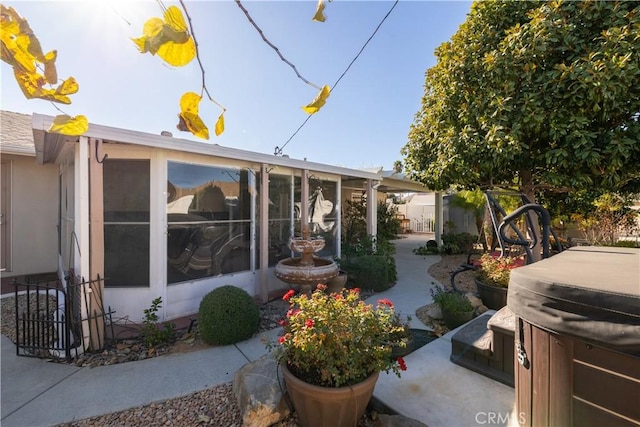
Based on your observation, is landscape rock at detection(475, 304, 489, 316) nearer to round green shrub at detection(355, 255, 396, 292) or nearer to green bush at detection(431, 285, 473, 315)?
green bush at detection(431, 285, 473, 315)

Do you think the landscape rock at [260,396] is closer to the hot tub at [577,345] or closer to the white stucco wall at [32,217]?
the hot tub at [577,345]

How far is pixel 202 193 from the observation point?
15.2ft

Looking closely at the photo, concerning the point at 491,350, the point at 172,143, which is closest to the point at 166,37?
the point at 491,350

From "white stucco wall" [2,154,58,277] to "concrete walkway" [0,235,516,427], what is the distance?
3740 mm

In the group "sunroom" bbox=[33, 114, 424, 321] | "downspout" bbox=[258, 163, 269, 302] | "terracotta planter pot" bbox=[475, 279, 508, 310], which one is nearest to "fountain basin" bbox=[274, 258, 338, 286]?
"downspout" bbox=[258, 163, 269, 302]

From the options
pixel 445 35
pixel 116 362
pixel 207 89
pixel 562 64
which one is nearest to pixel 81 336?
pixel 116 362

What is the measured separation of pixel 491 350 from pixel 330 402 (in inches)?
66.4

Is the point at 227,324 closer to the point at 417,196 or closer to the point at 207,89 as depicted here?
the point at 207,89

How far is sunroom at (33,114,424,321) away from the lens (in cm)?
352

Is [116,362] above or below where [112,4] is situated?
below

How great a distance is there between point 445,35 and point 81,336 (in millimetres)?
7693

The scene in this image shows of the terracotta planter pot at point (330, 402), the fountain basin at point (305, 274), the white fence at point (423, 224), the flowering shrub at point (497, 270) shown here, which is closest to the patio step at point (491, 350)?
the terracotta planter pot at point (330, 402)

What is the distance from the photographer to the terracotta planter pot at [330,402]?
1.92 meters
